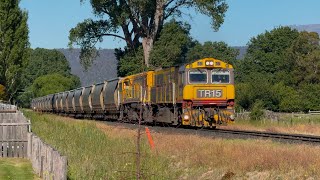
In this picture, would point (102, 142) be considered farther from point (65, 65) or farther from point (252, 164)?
point (65, 65)

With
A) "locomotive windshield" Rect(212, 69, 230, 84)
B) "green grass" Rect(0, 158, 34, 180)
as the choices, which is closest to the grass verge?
"green grass" Rect(0, 158, 34, 180)

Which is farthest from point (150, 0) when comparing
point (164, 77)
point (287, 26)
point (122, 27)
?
point (287, 26)

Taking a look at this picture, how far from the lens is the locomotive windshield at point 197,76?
2960 cm

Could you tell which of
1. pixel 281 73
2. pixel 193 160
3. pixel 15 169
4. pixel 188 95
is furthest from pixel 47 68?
pixel 193 160

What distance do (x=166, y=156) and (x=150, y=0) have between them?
4500 cm

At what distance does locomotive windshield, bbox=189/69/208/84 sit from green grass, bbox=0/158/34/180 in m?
10.2

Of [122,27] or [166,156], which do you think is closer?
[166,156]

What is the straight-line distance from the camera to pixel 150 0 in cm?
6181

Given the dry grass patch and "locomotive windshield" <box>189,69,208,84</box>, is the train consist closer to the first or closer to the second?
"locomotive windshield" <box>189,69,208,84</box>

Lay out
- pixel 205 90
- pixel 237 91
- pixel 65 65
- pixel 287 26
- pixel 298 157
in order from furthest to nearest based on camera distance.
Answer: pixel 65 65 → pixel 287 26 → pixel 237 91 → pixel 205 90 → pixel 298 157

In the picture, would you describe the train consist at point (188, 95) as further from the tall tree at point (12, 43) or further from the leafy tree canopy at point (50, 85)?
the leafy tree canopy at point (50, 85)

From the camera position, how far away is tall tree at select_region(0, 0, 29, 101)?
65.9 m

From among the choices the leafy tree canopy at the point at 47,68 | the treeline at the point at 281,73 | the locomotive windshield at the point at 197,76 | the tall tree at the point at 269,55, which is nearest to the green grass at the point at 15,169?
the locomotive windshield at the point at 197,76

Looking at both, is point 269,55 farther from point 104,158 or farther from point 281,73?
point 104,158
